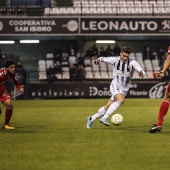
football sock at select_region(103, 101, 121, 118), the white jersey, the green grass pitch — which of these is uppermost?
the white jersey

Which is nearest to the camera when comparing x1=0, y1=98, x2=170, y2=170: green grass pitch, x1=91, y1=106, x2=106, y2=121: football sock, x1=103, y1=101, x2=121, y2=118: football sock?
x1=0, y1=98, x2=170, y2=170: green grass pitch

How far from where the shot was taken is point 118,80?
1212 centimetres

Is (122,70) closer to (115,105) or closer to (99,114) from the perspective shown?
(115,105)

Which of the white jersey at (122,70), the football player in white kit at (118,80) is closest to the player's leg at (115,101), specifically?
the football player in white kit at (118,80)

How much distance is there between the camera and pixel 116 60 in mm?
11922

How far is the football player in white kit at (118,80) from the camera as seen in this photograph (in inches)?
460

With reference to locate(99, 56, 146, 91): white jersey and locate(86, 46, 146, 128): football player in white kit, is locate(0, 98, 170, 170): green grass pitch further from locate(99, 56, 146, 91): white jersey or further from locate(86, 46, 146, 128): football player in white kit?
locate(99, 56, 146, 91): white jersey

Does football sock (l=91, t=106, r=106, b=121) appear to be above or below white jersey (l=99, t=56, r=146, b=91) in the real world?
below

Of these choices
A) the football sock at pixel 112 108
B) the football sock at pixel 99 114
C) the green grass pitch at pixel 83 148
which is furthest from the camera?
the football sock at pixel 99 114

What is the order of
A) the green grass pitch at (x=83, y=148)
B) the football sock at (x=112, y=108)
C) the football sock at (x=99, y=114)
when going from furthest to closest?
the football sock at (x=99, y=114)
the football sock at (x=112, y=108)
the green grass pitch at (x=83, y=148)

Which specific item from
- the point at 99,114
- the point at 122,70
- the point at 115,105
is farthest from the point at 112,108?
the point at 122,70

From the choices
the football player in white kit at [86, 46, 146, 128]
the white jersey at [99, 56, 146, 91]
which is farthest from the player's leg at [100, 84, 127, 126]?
the white jersey at [99, 56, 146, 91]

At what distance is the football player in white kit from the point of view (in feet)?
38.4

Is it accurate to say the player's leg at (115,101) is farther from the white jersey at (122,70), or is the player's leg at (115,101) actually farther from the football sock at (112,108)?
the white jersey at (122,70)
